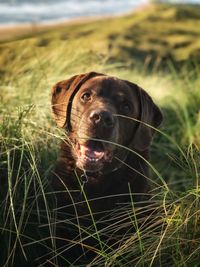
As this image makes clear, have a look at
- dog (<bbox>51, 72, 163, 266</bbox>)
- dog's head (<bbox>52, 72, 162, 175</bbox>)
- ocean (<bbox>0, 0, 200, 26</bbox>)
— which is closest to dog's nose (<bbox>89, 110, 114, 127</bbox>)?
dog's head (<bbox>52, 72, 162, 175</bbox>)

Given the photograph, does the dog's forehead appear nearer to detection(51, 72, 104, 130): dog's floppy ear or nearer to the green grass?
detection(51, 72, 104, 130): dog's floppy ear

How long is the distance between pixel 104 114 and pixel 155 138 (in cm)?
249

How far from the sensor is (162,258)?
12.1 feet

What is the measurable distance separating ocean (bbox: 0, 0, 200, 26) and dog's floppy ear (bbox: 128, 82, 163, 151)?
89.4 inches

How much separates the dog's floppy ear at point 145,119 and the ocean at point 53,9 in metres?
2.27

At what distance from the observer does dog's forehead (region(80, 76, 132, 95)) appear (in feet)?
13.4

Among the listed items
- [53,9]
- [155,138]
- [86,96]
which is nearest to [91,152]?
[86,96]

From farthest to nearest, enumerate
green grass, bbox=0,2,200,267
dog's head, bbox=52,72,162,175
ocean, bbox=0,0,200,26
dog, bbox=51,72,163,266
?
ocean, bbox=0,0,200,26, dog, bbox=51,72,163,266, dog's head, bbox=52,72,162,175, green grass, bbox=0,2,200,267

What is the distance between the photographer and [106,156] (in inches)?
155

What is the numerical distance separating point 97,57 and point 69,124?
2487 mm

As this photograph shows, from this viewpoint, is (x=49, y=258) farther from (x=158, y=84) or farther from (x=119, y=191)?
(x=158, y=84)

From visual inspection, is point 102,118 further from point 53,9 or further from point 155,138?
point 53,9

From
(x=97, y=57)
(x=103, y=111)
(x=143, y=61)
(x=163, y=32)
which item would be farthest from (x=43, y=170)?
(x=163, y=32)

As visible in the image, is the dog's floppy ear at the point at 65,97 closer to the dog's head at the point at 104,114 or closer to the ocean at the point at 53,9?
the dog's head at the point at 104,114
